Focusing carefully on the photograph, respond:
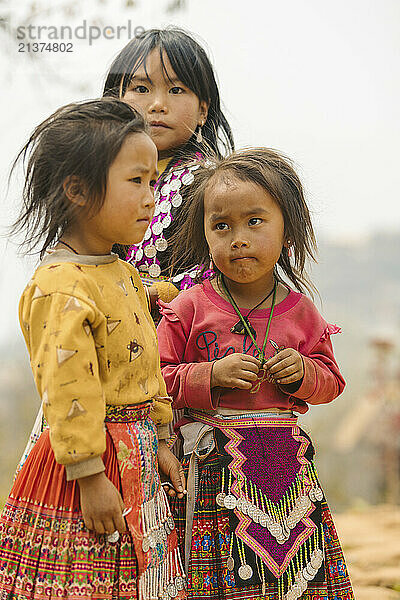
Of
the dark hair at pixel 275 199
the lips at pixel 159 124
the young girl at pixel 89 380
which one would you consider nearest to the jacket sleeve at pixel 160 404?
the young girl at pixel 89 380

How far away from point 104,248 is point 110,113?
0.27 metres

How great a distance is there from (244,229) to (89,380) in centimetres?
61

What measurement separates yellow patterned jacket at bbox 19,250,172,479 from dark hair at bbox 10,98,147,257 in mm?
101

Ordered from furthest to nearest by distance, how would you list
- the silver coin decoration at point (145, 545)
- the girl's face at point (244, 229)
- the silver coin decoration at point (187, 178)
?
1. the silver coin decoration at point (187, 178)
2. the girl's face at point (244, 229)
3. the silver coin decoration at point (145, 545)

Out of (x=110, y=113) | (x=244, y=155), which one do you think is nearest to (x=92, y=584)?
(x=110, y=113)

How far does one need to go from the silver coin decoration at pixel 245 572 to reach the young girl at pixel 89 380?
0.43ft

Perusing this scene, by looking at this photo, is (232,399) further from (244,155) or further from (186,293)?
(244,155)

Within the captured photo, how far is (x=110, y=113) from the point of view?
1.52m

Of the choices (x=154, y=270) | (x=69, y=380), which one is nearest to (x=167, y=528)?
(x=69, y=380)

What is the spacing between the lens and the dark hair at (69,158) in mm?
1462

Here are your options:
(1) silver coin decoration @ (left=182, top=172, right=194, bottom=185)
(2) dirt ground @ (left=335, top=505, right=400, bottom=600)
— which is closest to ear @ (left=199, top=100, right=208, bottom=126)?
(1) silver coin decoration @ (left=182, top=172, right=194, bottom=185)

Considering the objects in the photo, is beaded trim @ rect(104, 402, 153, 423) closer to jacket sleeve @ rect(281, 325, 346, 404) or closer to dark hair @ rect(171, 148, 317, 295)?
jacket sleeve @ rect(281, 325, 346, 404)

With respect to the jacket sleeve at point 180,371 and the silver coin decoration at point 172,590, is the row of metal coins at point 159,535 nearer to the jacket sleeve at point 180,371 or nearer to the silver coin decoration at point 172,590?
the silver coin decoration at point 172,590

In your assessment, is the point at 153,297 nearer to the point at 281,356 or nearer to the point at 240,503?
the point at 281,356
